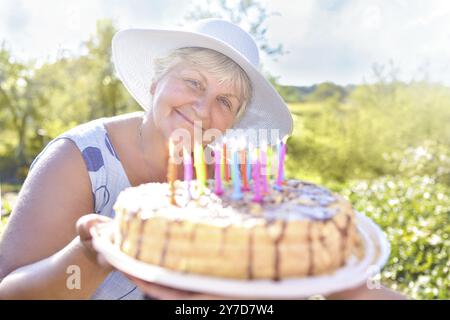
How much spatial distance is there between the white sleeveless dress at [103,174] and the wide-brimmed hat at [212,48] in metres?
0.47

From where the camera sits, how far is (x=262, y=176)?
1686 mm

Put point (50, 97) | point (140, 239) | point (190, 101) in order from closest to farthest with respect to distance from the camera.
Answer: point (140, 239) < point (190, 101) < point (50, 97)

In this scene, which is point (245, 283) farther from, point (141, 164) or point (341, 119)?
point (341, 119)

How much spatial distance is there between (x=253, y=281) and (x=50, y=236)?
36.7 inches

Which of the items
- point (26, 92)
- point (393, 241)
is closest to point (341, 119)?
point (393, 241)

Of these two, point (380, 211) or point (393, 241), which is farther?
point (380, 211)

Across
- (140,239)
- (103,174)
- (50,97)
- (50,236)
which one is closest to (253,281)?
(140,239)

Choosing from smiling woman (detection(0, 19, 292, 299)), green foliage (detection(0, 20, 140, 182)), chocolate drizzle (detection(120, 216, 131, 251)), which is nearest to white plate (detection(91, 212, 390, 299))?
chocolate drizzle (detection(120, 216, 131, 251))

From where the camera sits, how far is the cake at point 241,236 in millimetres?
1326

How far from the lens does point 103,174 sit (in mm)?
2119

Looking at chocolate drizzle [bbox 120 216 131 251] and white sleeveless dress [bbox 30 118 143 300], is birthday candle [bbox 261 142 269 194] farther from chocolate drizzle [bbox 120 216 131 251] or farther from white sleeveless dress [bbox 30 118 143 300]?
white sleeveless dress [bbox 30 118 143 300]

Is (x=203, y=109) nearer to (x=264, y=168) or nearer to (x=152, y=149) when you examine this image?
(x=152, y=149)
